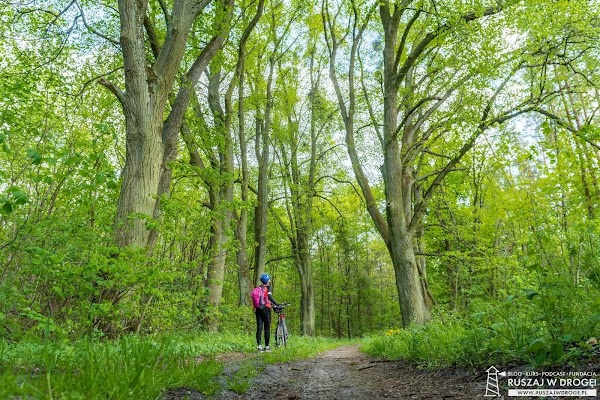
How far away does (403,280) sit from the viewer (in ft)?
33.8

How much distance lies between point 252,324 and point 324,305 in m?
29.2

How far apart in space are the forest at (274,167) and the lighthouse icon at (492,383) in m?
0.22

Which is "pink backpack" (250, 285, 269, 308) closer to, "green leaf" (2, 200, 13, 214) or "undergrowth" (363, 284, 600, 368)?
"undergrowth" (363, 284, 600, 368)

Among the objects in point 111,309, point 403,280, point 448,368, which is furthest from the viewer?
point 403,280

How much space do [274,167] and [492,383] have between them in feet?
68.2

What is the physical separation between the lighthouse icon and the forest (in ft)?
0.71

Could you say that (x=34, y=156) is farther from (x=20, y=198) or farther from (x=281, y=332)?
(x=281, y=332)

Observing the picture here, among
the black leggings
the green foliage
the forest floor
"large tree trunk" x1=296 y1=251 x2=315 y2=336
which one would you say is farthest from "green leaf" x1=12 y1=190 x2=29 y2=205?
"large tree trunk" x1=296 y1=251 x2=315 y2=336

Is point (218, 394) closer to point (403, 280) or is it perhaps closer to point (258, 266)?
point (403, 280)

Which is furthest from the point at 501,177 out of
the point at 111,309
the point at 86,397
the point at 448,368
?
the point at 86,397

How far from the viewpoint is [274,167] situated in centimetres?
2347

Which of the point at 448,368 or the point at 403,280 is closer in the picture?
the point at 448,368

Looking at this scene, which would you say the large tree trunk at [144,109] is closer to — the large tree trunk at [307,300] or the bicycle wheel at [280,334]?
the bicycle wheel at [280,334]

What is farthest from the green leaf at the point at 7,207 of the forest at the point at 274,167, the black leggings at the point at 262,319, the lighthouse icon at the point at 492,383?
the black leggings at the point at 262,319
